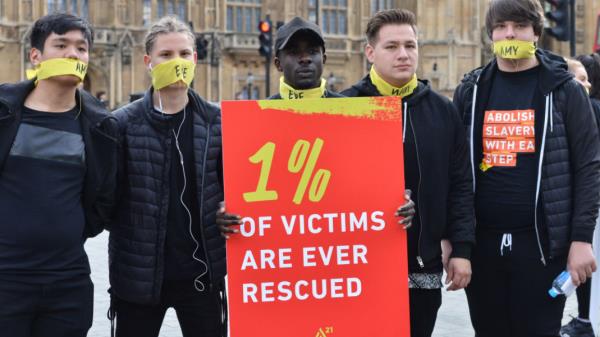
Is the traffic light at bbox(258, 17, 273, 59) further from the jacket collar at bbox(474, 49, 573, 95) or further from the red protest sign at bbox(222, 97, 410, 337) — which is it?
the red protest sign at bbox(222, 97, 410, 337)

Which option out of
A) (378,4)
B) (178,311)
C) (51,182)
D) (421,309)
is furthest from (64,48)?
(378,4)

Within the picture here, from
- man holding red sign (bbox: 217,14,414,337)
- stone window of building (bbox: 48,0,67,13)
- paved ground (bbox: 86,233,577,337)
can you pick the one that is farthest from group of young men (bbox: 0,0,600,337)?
stone window of building (bbox: 48,0,67,13)

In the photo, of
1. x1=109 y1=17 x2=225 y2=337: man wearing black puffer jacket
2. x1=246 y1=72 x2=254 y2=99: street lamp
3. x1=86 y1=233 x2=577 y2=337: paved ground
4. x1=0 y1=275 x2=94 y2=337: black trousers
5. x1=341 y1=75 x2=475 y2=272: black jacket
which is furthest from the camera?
x1=246 y1=72 x2=254 y2=99: street lamp

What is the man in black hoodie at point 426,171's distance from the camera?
4.09 meters

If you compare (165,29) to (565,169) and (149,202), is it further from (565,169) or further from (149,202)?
(565,169)

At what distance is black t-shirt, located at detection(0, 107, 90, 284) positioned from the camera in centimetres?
364

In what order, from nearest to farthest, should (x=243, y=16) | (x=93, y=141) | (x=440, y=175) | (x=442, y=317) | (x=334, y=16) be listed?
(x=93, y=141) → (x=440, y=175) → (x=442, y=317) → (x=243, y=16) → (x=334, y=16)

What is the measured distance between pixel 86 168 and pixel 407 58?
1.44 meters

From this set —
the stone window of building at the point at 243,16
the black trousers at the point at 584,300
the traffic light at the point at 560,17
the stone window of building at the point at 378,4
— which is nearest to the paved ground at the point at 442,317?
the black trousers at the point at 584,300

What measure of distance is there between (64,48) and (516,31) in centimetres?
199

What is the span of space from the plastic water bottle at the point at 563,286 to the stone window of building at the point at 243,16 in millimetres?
33893

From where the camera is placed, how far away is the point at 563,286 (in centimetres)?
415

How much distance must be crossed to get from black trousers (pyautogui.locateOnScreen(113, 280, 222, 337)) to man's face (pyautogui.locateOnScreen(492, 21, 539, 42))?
1.75 m

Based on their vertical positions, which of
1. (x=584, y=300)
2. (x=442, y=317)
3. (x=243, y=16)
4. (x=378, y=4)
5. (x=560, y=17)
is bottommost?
Answer: (x=442, y=317)
